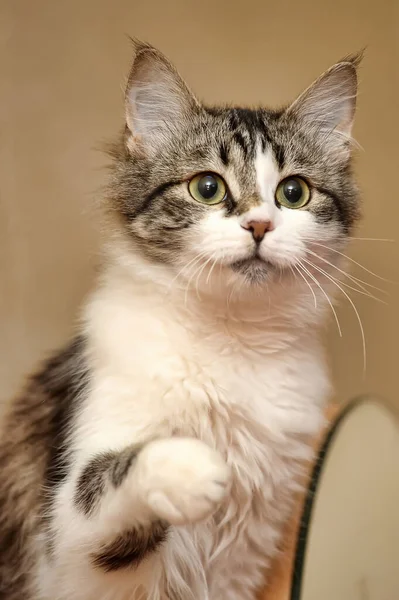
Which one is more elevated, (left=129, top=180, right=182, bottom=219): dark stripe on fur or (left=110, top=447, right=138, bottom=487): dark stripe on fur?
(left=129, top=180, right=182, bottom=219): dark stripe on fur

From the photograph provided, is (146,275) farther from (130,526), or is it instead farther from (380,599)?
(380,599)

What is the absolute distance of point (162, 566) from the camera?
0.93m

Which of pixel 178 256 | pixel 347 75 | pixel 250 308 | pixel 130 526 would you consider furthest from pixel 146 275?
pixel 347 75

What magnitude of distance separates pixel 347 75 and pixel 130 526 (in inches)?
37.1

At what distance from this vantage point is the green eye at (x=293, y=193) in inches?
40.2

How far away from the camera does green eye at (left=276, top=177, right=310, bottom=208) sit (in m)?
1.02

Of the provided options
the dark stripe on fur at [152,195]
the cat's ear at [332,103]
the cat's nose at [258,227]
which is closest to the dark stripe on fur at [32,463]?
the dark stripe on fur at [152,195]

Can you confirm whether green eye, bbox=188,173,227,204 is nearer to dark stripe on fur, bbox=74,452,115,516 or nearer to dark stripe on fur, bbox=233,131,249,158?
dark stripe on fur, bbox=233,131,249,158

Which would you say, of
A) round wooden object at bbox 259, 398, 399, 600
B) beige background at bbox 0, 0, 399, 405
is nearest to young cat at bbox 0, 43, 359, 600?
round wooden object at bbox 259, 398, 399, 600

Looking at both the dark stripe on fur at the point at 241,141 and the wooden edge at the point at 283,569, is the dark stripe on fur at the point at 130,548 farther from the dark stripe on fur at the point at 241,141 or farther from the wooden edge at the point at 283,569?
the dark stripe on fur at the point at 241,141

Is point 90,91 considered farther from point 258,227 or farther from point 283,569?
point 283,569

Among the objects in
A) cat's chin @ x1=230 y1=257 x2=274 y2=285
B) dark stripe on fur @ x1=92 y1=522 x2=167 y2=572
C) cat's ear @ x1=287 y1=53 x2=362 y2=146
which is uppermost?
cat's ear @ x1=287 y1=53 x2=362 y2=146

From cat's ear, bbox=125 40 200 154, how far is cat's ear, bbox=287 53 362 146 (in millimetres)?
225

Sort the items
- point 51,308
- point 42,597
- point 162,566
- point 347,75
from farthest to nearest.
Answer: point 51,308
point 347,75
point 42,597
point 162,566
